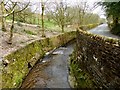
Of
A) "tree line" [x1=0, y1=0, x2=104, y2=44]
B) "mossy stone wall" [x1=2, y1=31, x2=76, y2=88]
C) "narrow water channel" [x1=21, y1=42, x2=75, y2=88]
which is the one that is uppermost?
"tree line" [x1=0, y1=0, x2=104, y2=44]

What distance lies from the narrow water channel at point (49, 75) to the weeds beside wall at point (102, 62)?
1876mm

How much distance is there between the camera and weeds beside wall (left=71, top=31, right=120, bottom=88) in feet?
27.1

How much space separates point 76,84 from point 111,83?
418 cm

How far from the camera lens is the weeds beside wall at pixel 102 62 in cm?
826

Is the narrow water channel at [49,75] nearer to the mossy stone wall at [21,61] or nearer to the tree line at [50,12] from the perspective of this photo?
the mossy stone wall at [21,61]

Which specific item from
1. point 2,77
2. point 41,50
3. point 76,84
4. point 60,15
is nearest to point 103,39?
point 76,84

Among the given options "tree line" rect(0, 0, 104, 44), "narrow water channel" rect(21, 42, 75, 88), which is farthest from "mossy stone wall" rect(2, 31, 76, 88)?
"tree line" rect(0, 0, 104, 44)

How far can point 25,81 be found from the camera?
44.5 ft

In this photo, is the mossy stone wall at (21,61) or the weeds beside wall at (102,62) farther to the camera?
the mossy stone wall at (21,61)

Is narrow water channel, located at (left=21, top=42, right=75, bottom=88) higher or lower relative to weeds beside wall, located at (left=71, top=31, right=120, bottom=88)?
lower

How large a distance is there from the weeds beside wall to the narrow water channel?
1876 millimetres

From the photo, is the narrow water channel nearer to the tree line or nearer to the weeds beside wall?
the weeds beside wall

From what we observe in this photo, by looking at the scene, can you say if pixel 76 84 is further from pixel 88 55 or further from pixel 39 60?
pixel 39 60

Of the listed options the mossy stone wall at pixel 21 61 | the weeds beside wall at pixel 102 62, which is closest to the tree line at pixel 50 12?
the mossy stone wall at pixel 21 61
